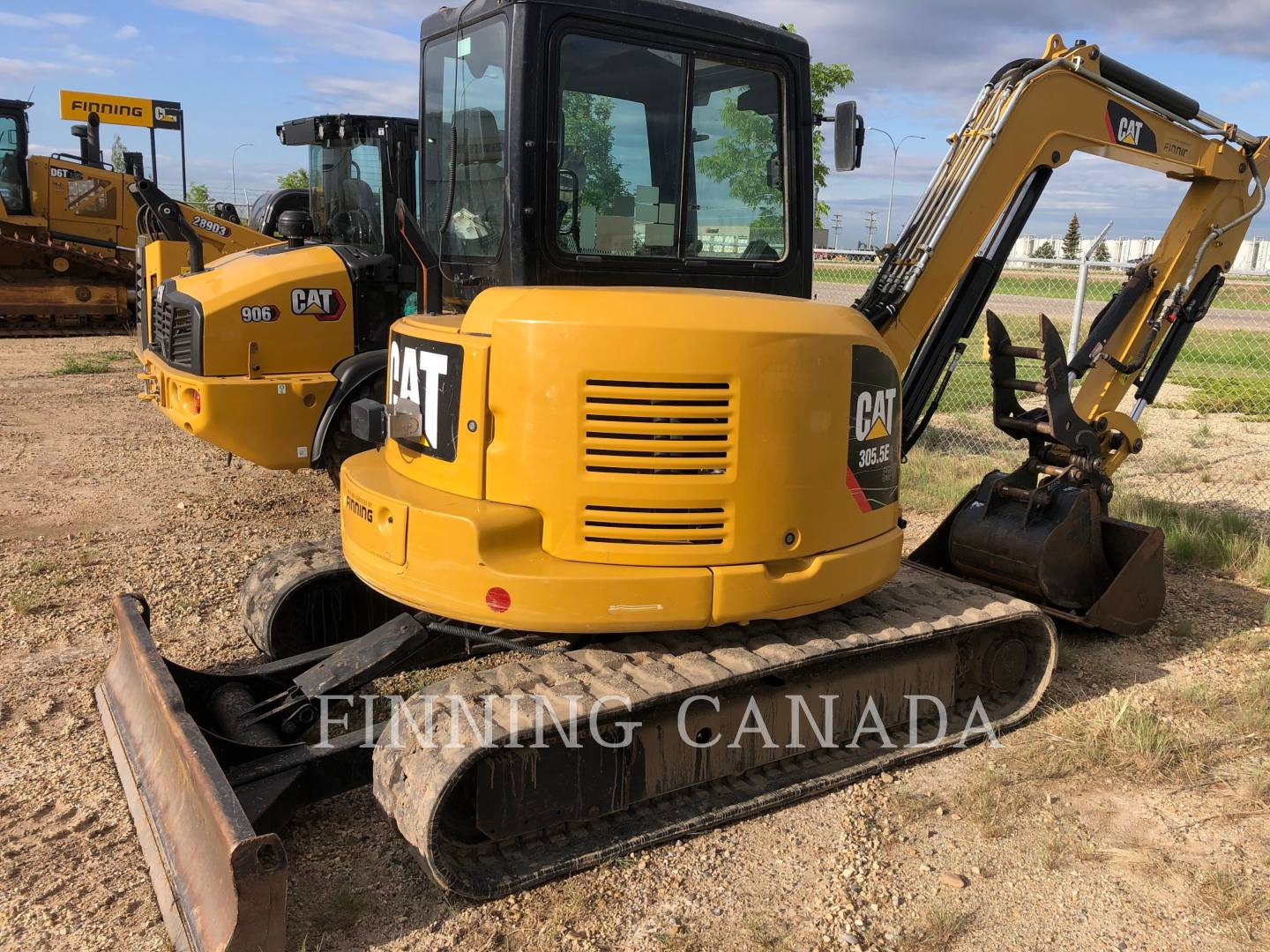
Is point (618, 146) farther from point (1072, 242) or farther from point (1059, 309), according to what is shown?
point (1072, 242)

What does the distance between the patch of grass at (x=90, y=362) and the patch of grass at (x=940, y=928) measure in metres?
12.9

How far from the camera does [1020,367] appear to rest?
1217 cm

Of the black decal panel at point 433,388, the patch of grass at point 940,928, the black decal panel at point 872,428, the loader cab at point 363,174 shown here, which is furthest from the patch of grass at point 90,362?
the patch of grass at point 940,928

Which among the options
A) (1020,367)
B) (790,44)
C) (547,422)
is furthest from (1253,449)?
(547,422)

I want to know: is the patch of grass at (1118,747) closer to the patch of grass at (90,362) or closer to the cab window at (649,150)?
the cab window at (649,150)

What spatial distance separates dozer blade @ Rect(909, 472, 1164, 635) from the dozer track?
15724mm

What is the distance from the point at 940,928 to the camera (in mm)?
3023

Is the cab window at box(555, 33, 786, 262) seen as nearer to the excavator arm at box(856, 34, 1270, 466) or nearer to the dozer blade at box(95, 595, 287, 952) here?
the excavator arm at box(856, 34, 1270, 466)

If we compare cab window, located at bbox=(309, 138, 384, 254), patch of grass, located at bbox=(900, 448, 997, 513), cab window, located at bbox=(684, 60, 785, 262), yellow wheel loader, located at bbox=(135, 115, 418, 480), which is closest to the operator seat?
cab window, located at bbox=(684, 60, 785, 262)

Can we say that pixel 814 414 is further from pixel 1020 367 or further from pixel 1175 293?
pixel 1020 367

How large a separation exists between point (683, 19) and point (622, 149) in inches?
22.8

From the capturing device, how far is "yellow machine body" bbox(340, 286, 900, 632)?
10.6 ft

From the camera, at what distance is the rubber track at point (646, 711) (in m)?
3.02

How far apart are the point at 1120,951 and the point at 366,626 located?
3388mm
